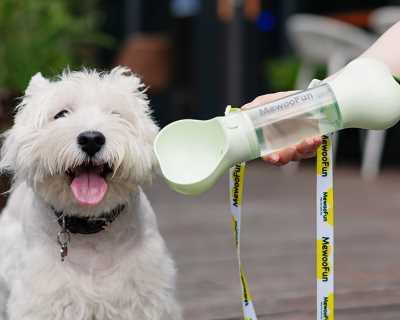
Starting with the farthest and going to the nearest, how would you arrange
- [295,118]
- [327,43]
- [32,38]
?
[327,43] → [32,38] → [295,118]

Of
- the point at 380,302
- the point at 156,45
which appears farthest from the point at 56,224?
the point at 156,45

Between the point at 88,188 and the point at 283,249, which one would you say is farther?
the point at 283,249

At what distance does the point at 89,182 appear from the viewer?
2.37m

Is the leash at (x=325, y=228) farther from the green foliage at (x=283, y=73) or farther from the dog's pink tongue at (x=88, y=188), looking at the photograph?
the green foliage at (x=283, y=73)

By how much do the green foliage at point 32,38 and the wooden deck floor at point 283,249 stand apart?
1281mm

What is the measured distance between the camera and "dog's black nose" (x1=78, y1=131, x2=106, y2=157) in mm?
2295

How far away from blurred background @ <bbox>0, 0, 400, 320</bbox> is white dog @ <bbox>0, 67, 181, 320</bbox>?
14.0 inches

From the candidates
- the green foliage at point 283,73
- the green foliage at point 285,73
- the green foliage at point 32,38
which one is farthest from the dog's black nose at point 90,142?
the green foliage at point 283,73

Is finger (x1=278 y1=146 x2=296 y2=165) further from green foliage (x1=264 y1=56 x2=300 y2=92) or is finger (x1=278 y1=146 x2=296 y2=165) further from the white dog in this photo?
green foliage (x1=264 y1=56 x2=300 y2=92)

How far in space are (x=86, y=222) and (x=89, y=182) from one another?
206 mm

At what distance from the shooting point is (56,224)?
2.55m

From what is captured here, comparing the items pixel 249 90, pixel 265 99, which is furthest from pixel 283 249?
pixel 249 90

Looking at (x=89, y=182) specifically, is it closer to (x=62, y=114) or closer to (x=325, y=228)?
(x=62, y=114)

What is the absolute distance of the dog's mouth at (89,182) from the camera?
2.34 m
